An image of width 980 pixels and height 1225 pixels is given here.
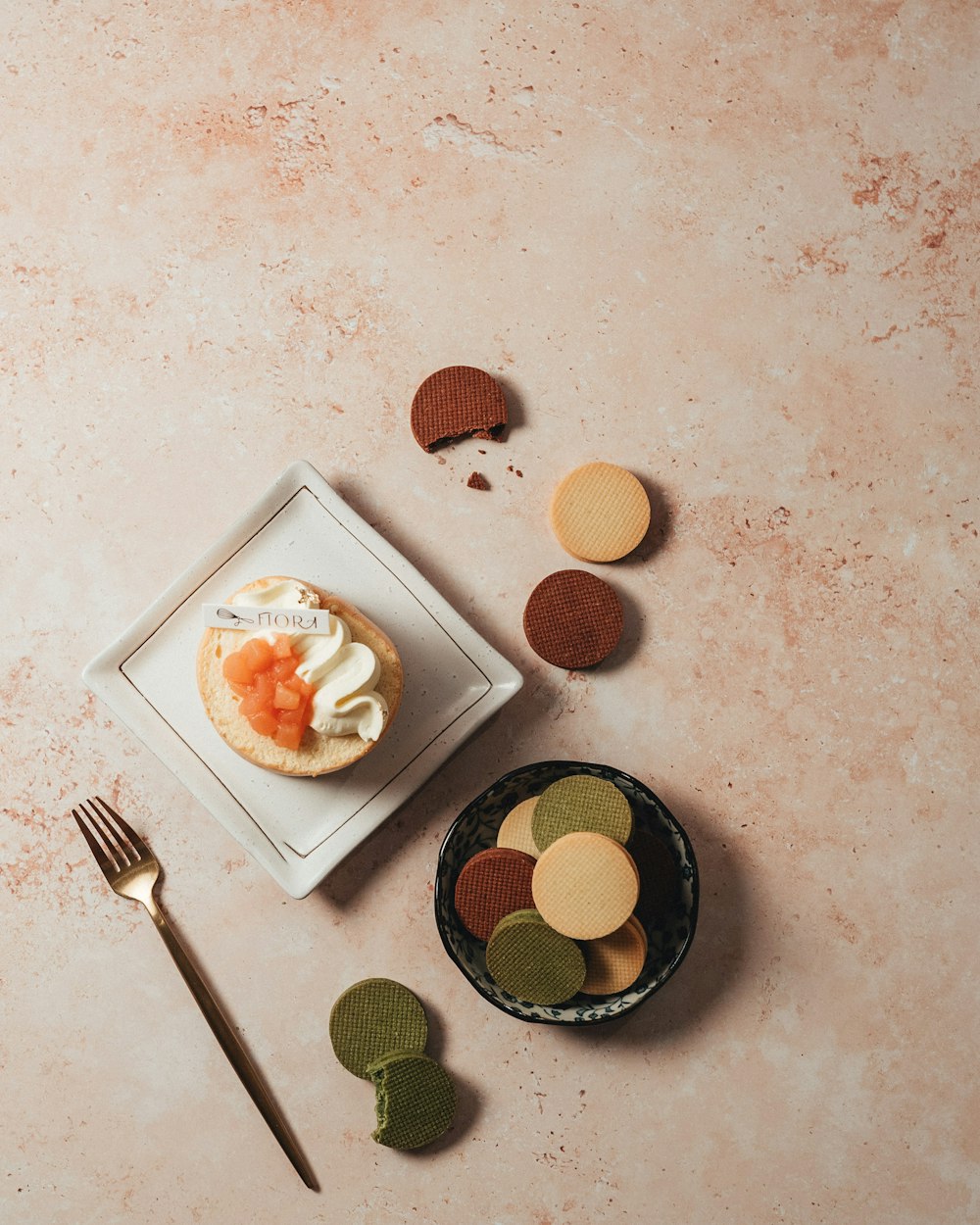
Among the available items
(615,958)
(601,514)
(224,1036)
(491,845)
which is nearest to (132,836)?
(224,1036)

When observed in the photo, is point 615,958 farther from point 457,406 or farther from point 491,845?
point 457,406

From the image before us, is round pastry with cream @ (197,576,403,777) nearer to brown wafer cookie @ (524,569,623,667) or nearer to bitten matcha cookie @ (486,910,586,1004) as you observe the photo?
brown wafer cookie @ (524,569,623,667)

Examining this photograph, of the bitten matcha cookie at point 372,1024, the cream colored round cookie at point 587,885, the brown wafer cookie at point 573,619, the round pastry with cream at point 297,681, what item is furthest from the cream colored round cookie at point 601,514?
the bitten matcha cookie at point 372,1024

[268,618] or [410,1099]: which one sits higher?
[268,618]

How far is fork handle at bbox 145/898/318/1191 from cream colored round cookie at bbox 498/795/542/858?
0.62m

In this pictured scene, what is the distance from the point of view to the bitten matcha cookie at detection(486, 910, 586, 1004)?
1.67m

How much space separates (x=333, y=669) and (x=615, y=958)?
70 centimetres

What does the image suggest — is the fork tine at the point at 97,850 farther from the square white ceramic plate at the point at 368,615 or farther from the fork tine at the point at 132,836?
the square white ceramic plate at the point at 368,615

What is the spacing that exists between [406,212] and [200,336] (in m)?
0.47

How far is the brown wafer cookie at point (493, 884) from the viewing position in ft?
5.61

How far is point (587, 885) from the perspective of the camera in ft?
5.36

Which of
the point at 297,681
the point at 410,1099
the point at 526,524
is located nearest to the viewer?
the point at 297,681

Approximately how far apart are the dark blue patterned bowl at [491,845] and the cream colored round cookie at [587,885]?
0.41 ft

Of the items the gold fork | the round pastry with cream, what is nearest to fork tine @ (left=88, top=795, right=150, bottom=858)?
the gold fork
